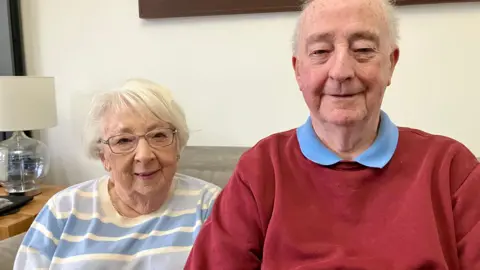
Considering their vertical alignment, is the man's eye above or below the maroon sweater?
above

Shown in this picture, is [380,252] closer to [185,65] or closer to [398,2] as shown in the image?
[398,2]

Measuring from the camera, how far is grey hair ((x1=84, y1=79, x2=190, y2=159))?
4.81ft

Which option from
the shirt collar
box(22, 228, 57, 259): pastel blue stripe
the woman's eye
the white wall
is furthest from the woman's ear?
the woman's eye

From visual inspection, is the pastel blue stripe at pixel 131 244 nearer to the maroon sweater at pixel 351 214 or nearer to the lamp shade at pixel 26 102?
the maroon sweater at pixel 351 214

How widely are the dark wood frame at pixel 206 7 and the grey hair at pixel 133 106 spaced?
678 millimetres

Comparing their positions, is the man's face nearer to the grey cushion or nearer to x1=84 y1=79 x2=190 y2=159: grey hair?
x1=84 y1=79 x2=190 y2=159: grey hair

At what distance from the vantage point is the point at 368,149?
1.21m

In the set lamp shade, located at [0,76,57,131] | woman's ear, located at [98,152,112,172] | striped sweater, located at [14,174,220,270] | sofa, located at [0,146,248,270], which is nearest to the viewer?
striped sweater, located at [14,174,220,270]

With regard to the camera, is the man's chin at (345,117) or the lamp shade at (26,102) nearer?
the man's chin at (345,117)

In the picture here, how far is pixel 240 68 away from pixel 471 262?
1259 millimetres

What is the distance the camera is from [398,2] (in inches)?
72.8

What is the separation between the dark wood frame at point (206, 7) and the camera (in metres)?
2.00

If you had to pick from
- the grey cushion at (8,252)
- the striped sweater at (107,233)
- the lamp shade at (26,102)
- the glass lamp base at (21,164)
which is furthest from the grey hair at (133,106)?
the glass lamp base at (21,164)

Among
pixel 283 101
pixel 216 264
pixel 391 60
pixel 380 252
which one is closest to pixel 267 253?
pixel 216 264
